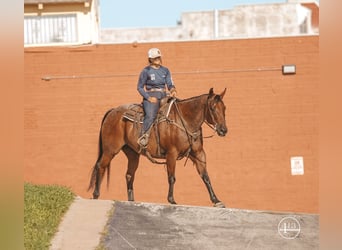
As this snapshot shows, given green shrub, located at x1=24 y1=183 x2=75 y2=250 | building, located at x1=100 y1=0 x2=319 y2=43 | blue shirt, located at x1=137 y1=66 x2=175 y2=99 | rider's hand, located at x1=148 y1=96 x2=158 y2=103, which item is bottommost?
green shrub, located at x1=24 y1=183 x2=75 y2=250

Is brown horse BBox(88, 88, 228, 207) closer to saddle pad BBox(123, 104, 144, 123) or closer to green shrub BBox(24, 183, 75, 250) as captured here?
saddle pad BBox(123, 104, 144, 123)

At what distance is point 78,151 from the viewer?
1747 cm

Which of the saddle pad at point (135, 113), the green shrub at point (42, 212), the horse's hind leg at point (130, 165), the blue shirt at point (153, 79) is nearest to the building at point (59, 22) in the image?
the horse's hind leg at point (130, 165)

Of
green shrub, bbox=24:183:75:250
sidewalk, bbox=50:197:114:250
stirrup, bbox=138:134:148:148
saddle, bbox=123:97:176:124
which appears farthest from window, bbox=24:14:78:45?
sidewalk, bbox=50:197:114:250

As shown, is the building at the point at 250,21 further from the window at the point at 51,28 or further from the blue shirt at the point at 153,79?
the blue shirt at the point at 153,79

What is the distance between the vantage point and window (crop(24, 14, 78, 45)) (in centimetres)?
2012

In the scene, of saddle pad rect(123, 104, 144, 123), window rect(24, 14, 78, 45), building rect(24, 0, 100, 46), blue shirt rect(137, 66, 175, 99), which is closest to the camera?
blue shirt rect(137, 66, 175, 99)

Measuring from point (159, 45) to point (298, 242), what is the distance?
8.59 metres

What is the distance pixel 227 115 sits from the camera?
17266mm

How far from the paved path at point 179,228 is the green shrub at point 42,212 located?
0.13m

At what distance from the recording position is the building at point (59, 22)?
20016 mm

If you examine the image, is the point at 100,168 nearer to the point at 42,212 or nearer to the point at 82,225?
the point at 42,212
